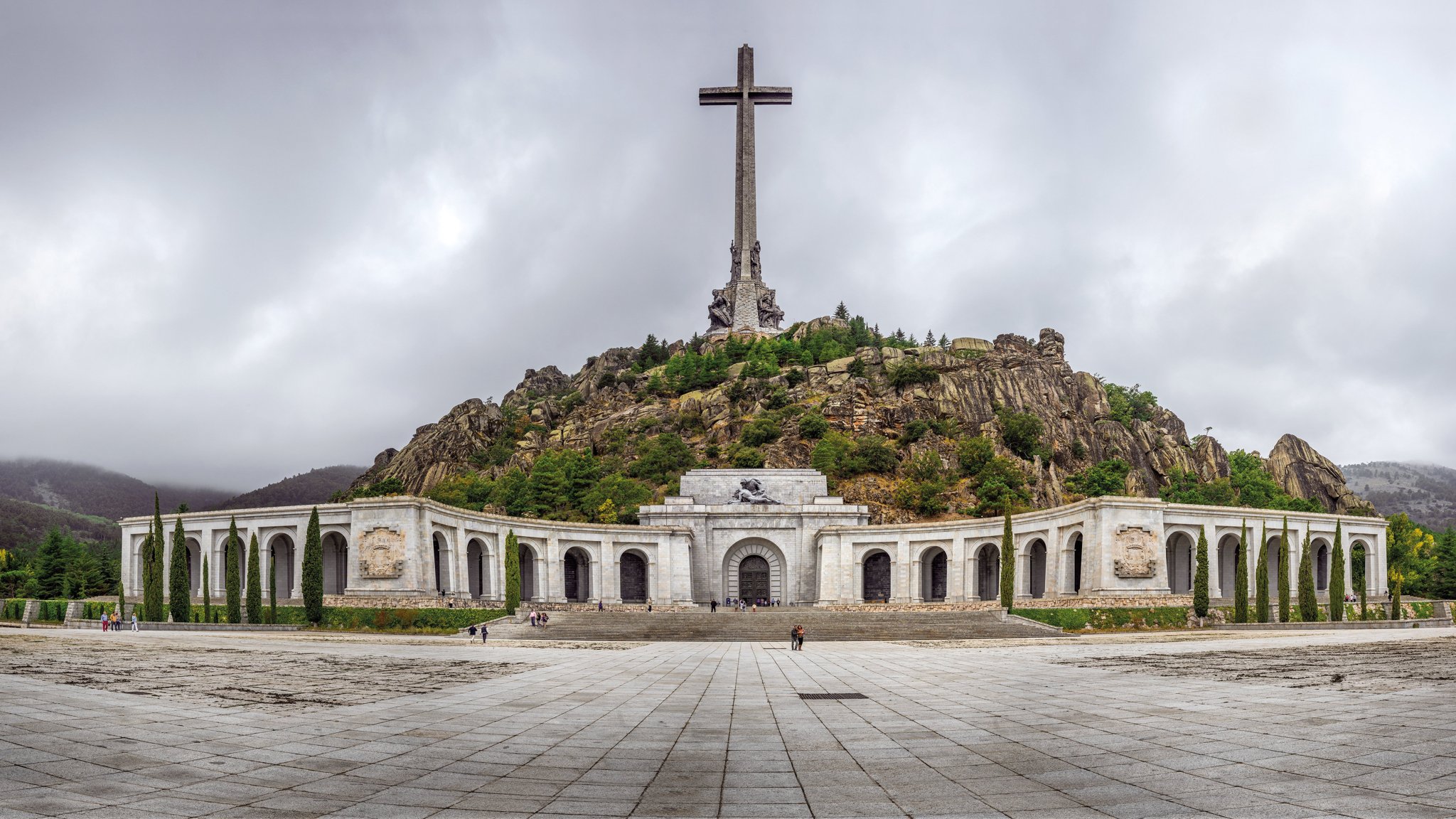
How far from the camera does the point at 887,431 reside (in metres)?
84.9

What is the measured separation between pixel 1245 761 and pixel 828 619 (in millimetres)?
33255

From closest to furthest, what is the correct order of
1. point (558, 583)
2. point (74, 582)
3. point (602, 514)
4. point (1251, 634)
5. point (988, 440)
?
1. point (1251, 634)
2. point (558, 583)
3. point (74, 582)
4. point (602, 514)
5. point (988, 440)

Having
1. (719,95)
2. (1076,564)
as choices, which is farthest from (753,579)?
(719,95)

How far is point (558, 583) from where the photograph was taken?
170 ft

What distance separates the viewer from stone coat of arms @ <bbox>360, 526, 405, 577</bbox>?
41.7 m

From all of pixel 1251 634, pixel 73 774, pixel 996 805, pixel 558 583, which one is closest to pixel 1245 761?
pixel 996 805

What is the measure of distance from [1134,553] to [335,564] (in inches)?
1468

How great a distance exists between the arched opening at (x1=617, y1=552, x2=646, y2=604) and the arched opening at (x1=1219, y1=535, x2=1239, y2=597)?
1200 inches

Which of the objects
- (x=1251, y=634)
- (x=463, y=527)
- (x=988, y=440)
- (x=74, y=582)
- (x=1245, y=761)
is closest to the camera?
(x=1245, y=761)

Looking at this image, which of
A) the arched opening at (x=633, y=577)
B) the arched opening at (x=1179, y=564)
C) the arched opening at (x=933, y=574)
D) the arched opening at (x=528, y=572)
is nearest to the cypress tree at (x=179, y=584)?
the arched opening at (x=528, y=572)

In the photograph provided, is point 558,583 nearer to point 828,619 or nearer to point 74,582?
point 828,619

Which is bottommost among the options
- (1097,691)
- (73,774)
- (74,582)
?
(74,582)

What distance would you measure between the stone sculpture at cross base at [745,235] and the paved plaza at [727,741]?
85764 millimetres

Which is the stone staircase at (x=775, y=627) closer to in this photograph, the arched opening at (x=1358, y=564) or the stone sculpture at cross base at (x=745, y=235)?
the arched opening at (x=1358, y=564)
